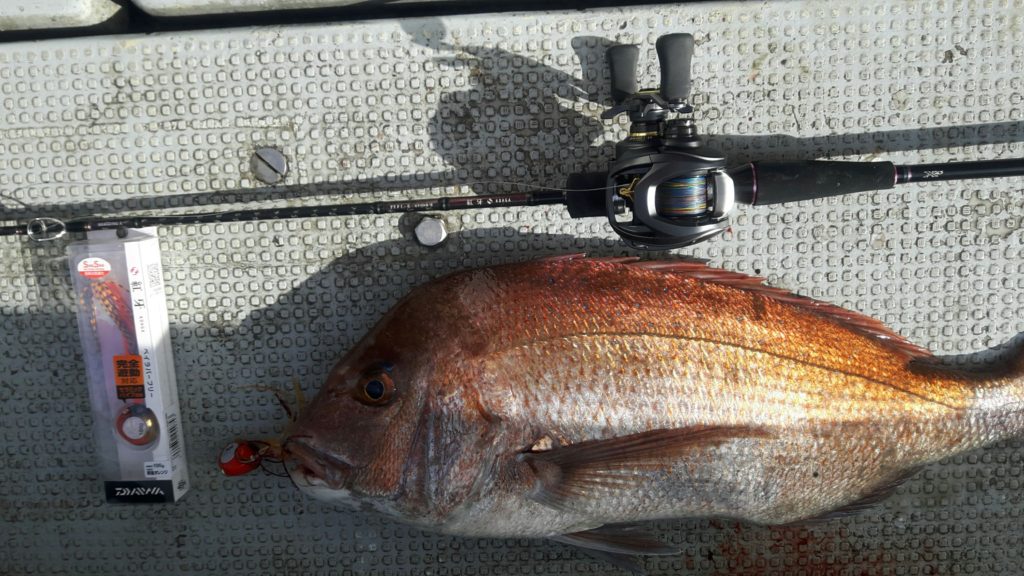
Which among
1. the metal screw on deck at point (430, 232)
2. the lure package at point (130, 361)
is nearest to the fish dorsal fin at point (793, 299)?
the metal screw on deck at point (430, 232)

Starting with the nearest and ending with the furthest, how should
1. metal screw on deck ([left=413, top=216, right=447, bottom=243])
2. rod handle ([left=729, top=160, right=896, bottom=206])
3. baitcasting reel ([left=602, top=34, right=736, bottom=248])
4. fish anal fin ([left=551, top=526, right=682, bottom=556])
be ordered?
baitcasting reel ([left=602, top=34, right=736, bottom=248]) < rod handle ([left=729, top=160, right=896, bottom=206]) < fish anal fin ([left=551, top=526, right=682, bottom=556]) < metal screw on deck ([left=413, top=216, right=447, bottom=243])

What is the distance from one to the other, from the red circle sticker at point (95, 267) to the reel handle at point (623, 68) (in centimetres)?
170

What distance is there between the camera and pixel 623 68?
1740 millimetres

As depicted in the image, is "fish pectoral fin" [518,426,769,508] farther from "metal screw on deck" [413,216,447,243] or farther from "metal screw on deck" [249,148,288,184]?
"metal screw on deck" [249,148,288,184]

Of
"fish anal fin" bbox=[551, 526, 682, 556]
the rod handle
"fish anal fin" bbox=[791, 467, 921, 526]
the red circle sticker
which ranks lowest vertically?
"fish anal fin" bbox=[551, 526, 682, 556]

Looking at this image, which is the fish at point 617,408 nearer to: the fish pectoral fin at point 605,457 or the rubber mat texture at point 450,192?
the fish pectoral fin at point 605,457

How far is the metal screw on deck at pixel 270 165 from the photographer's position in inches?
79.5

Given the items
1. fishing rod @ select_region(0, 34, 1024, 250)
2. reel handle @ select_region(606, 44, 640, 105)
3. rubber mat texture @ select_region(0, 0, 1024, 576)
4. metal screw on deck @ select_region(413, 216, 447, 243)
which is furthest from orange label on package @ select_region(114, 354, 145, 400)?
reel handle @ select_region(606, 44, 640, 105)

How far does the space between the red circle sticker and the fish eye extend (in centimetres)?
102

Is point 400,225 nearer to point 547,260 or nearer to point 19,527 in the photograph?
point 547,260

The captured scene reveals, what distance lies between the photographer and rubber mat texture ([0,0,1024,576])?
1997mm

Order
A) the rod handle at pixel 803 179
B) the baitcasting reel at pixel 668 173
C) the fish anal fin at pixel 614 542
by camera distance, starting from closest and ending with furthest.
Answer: the baitcasting reel at pixel 668 173 < the rod handle at pixel 803 179 < the fish anal fin at pixel 614 542

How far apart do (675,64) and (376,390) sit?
3.86 feet

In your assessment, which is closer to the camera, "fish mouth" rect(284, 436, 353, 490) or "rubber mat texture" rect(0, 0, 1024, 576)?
"fish mouth" rect(284, 436, 353, 490)
